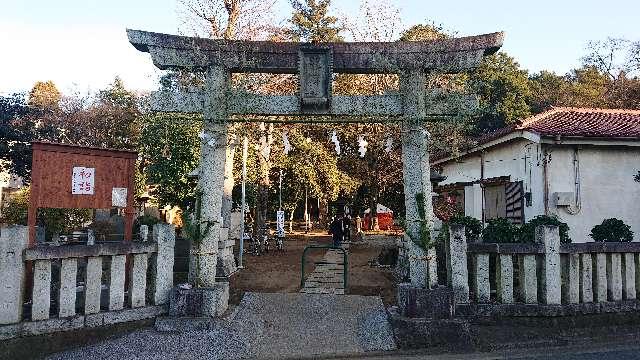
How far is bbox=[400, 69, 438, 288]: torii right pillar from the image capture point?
26.5 feet

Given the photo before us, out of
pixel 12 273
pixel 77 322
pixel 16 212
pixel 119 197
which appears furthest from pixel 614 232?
pixel 16 212

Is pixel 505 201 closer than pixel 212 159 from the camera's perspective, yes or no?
No

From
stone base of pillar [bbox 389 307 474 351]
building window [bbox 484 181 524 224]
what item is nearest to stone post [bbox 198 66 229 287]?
stone base of pillar [bbox 389 307 474 351]

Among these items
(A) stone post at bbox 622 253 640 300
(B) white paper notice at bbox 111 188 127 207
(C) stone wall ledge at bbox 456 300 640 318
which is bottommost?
(C) stone wall ledge at bbox 456 300 640 318

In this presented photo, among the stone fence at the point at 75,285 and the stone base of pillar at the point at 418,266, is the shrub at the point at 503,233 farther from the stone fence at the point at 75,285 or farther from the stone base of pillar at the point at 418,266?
the stone fence at the point at 75,285

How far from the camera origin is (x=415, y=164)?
27.2 ft

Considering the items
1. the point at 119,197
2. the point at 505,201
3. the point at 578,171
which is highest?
the point at 578,171

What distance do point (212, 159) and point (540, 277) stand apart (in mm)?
6492

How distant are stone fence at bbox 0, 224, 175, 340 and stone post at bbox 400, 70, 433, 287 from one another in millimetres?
4476

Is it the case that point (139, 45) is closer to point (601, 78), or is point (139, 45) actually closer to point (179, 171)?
point (179, 171)

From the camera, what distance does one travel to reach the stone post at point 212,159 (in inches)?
325

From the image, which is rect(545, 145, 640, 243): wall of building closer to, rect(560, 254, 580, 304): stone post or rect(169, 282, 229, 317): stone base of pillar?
rect(560, 254, 580, 304): stone post

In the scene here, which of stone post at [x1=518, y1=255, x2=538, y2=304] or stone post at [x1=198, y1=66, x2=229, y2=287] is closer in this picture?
stone post at [x1=518, y1=255, x2=538, y2=304]

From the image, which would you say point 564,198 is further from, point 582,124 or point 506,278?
point 506,278
